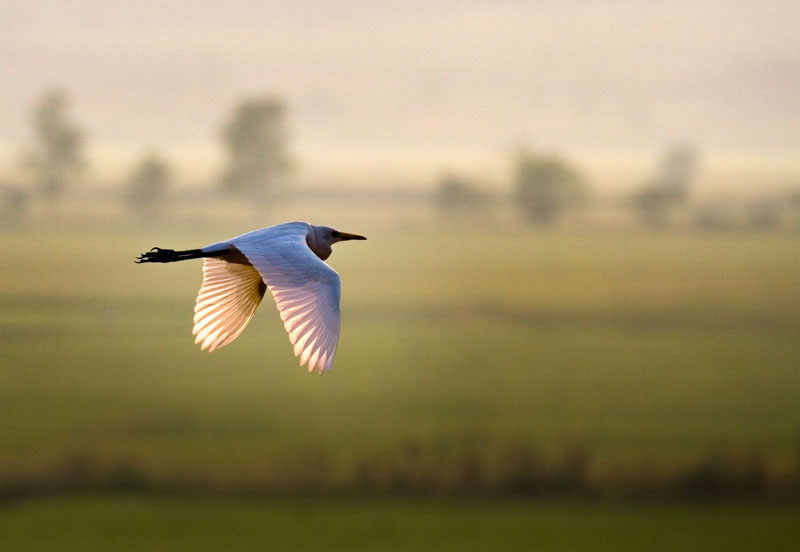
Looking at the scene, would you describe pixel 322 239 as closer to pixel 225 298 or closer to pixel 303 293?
pixel 225 298

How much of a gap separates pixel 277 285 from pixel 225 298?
45.4 inches

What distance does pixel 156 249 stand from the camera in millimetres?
6648

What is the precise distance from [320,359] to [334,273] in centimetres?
64

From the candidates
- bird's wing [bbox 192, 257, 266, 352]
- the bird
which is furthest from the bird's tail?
bird's wing [bbox 192, 257, 266, 352]

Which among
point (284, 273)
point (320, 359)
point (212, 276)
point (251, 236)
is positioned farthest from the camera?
point (212, 276)

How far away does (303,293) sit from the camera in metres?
5.84

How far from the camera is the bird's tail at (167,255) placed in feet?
20.7

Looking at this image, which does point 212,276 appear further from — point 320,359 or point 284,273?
point 320,359

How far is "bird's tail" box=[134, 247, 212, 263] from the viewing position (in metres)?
6.31

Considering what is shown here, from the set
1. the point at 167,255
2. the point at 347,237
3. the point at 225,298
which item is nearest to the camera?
the point at 167,255

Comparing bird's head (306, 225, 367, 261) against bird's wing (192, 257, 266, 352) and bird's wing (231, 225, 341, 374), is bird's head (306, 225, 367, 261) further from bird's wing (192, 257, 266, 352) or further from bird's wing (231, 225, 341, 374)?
bird's wing (231, 225, 341, 374)

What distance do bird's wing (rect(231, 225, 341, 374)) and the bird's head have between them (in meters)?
0.76

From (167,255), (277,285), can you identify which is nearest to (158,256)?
(167,255)

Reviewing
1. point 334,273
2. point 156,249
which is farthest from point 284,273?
point 156,249
